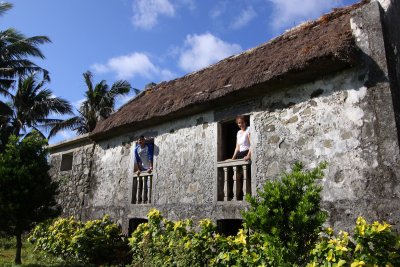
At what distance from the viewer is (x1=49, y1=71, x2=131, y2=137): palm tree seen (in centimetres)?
2172

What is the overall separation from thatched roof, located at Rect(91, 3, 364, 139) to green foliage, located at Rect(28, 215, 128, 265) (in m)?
2.58

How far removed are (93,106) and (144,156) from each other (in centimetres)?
1441

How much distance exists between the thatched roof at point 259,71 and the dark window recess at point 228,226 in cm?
230

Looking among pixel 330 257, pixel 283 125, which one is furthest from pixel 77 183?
pixel 330 257

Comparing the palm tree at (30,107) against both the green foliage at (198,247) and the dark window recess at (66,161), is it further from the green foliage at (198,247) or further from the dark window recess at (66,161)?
the green foliage at (198,247)

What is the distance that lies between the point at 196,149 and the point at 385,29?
402cm

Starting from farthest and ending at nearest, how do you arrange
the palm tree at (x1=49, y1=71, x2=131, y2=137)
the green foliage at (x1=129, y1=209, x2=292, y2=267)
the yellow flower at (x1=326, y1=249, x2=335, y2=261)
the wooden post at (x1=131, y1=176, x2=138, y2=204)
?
the palm tree at (x1=49, y1=71, x2=131, y2=137) < the wooden post at (x1=131, y1=176, x2=138, y2=204) < the green foliage at (x1=129, y1=209, x2=292, y2=267) < the yellow flower at (x1=326, y1=249, x2=335, y2=261)

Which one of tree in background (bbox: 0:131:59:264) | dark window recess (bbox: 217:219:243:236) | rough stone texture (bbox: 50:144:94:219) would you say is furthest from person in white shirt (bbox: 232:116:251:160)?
rough stone texture (bbox: 50:144:94:219)

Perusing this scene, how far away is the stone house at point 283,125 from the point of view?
5113 millimetres

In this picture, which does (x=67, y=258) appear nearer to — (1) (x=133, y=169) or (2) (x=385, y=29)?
(1) (x=133, y=169)

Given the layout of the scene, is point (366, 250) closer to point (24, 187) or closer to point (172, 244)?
point (172, 244)

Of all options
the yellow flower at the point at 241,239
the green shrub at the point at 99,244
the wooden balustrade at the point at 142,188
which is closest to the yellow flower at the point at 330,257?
the yellow flower at the point at 241,239

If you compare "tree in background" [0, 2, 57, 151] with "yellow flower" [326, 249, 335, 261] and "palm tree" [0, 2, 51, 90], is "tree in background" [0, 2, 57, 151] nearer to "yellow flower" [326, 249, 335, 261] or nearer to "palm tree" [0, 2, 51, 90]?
"palm tree" [0, 2, 51, 90]

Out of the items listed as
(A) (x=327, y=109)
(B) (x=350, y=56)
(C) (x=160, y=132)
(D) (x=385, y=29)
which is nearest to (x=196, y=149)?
(C) (x=160, y=132)
